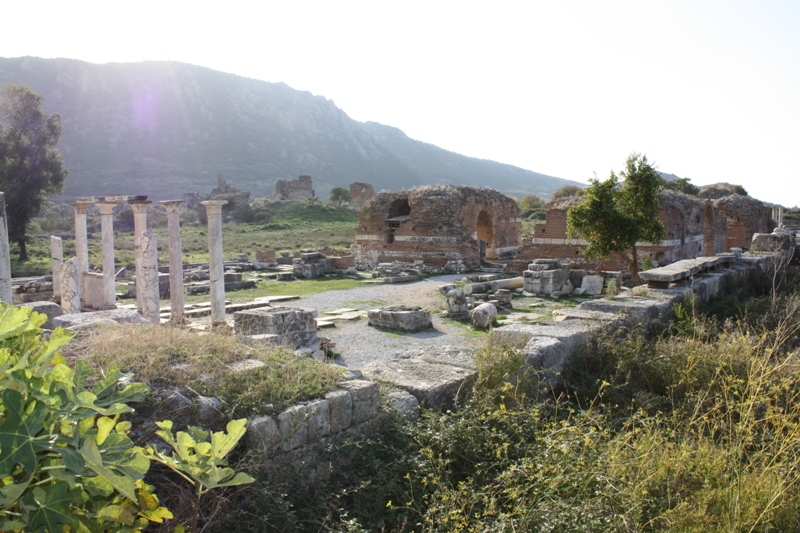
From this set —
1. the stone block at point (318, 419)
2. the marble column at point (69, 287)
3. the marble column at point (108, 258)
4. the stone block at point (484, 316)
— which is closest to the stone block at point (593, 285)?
the stone block at point (484, 316)

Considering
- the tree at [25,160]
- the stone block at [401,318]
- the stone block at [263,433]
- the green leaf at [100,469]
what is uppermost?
the tree at [25,160]

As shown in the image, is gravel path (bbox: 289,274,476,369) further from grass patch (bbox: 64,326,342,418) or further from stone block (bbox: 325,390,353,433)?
stone block (bbox: 325,390,353,433)

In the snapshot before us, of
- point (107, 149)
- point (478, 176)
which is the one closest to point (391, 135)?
point (478, 176)

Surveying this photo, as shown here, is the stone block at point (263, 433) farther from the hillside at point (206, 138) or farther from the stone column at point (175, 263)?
the hillside at point (206, 138)

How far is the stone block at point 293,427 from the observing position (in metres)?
3.46

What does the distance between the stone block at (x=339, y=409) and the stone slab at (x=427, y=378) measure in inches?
27.2

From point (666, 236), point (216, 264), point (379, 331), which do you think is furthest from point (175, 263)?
point (666, 236)

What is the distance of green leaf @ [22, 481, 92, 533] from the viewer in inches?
64.2

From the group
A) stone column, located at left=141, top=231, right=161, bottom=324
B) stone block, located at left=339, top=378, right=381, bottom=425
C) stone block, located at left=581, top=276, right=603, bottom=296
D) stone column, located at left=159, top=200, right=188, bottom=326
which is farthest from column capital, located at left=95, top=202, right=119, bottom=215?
stone block, located at left=581, top=276, right=603, bottom=296

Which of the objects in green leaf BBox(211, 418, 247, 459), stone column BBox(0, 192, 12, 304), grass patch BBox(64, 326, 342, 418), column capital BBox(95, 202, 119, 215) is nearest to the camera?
green leaf BBox(211, 418, 247, 459)

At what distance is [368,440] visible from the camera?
3.66m

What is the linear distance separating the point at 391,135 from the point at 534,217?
3971 inches

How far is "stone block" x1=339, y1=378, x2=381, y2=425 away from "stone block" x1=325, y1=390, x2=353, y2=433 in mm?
43

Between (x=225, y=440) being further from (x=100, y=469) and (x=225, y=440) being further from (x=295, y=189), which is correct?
(x=295, y=189)
